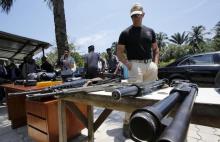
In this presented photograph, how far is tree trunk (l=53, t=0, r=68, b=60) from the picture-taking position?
262 inches

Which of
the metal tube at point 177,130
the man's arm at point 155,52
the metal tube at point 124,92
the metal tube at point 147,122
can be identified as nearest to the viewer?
the metal tube at point 177,130

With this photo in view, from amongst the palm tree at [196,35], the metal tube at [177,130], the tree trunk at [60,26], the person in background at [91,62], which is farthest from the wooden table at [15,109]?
the palm tree at [196,35]

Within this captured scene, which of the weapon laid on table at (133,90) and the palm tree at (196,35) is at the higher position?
the palm tree at (196,35)

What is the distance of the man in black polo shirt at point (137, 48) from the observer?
99.7 inches

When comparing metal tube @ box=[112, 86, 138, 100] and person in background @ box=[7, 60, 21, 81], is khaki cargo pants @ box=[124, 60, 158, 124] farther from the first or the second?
person in background @ box=[7, 60, 21, 81]

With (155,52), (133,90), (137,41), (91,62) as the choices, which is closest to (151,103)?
(133,90)

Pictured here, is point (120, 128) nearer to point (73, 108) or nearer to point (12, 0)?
point (73, 108)

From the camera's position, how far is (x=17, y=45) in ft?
29.1

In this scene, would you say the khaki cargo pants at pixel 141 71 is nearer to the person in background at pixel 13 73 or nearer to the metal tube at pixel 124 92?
the metal tube at pixel 124 92

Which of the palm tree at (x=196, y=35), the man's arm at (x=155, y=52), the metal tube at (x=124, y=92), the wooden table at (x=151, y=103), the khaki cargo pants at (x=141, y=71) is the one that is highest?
the palm tree at (x=196, y=35)

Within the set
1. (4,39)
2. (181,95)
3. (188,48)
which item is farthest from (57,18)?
(188,48)

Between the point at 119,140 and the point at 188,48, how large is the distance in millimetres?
48136

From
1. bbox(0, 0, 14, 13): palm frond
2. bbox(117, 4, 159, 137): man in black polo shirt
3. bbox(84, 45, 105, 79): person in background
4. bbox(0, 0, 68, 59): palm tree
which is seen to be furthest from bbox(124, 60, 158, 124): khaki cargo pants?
bbox(0, 0, 14, 13): palm frond

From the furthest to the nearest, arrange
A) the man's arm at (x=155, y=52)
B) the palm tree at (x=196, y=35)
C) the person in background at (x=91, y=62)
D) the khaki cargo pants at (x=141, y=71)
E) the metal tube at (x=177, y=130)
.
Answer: the palm tree at (x=196, y=35) < the person in background at (x=91, y=62) < the man's arm at (x=155, y=52) < the khaki cargo pants at (x=141, y=71) < the metal tube at (x=177, y=130)
